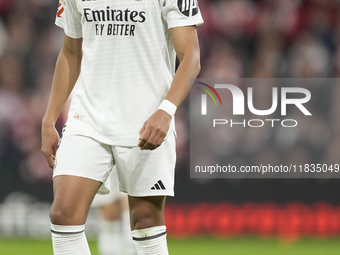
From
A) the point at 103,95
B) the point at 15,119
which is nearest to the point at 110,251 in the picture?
the point at 103,95

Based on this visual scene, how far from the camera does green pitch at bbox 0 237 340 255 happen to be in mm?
5223

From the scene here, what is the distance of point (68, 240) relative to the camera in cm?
240

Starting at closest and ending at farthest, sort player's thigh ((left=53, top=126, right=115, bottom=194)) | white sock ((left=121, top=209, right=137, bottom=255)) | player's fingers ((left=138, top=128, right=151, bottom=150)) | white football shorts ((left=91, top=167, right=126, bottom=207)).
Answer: player's fingers ((left=138, top=128, right=151, bottom=150)) < player's thigh ((left=53, top=126, right=115, bottom=194)) < white sock ((left=121, top=209, right=137, bottom=255)) < white football shorts ((left=91, top=167, right=126, bottom=207))

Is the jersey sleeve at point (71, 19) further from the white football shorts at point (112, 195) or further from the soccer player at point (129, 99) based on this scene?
the white football shorts at point (112, 195)

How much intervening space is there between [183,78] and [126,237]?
1.75 m

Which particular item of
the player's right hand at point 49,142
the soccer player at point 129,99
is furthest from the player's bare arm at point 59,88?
the soccer player at point 129,99

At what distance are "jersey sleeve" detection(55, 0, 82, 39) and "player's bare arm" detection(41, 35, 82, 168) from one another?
0.04 meters

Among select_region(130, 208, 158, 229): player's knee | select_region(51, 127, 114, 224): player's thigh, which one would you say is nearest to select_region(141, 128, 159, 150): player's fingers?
select_region(51, 127, 114, 224): player's thigh

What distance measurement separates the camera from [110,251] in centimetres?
398

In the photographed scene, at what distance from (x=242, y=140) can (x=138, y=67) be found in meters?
3.90

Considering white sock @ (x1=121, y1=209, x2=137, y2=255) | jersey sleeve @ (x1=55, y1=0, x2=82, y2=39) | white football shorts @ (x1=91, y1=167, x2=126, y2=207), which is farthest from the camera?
white football shorts @ (x1=91, y1=167, x2=126, y2=207)

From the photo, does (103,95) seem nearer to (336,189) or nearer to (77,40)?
(77,40)

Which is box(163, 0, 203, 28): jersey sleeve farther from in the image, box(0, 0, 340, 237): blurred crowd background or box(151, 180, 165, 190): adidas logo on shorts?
box(0, 0, 340, 237): blurred crowd background

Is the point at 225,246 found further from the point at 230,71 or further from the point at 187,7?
the point at 187,7
